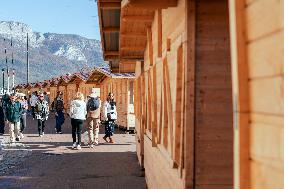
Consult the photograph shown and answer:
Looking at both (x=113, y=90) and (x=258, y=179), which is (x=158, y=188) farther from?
(x=113, y=90)

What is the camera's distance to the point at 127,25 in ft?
30.8

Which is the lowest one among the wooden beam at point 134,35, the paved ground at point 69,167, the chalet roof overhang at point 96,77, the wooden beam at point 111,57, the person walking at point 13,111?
the paved ground at point 69,167

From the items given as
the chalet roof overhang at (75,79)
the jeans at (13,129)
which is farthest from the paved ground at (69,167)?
the chalet roof overhang at (75,79)


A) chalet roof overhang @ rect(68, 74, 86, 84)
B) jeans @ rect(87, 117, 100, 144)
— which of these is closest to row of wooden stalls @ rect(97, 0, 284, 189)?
jeans @ rect(87, 117, 100, 144)

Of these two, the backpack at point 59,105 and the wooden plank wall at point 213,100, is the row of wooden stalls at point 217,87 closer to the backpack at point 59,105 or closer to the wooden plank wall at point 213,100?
the wooden plank wall at point 213,100

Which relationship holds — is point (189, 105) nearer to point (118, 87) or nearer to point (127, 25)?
point (127, 25)

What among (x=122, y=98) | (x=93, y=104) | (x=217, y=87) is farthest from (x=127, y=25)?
(x=122, y=98)

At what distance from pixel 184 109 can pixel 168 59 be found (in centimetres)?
154

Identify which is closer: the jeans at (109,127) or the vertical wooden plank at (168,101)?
the vertical wooden plank at (168,101)

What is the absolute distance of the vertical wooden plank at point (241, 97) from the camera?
2332mm

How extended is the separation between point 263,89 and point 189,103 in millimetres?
2241

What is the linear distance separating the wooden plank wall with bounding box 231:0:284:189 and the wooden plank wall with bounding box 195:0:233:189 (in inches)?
82.3

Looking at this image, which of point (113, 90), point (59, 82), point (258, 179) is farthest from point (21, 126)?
point (59, 82)

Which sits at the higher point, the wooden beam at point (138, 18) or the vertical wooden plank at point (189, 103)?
the wooden beam at point (138, 18)
